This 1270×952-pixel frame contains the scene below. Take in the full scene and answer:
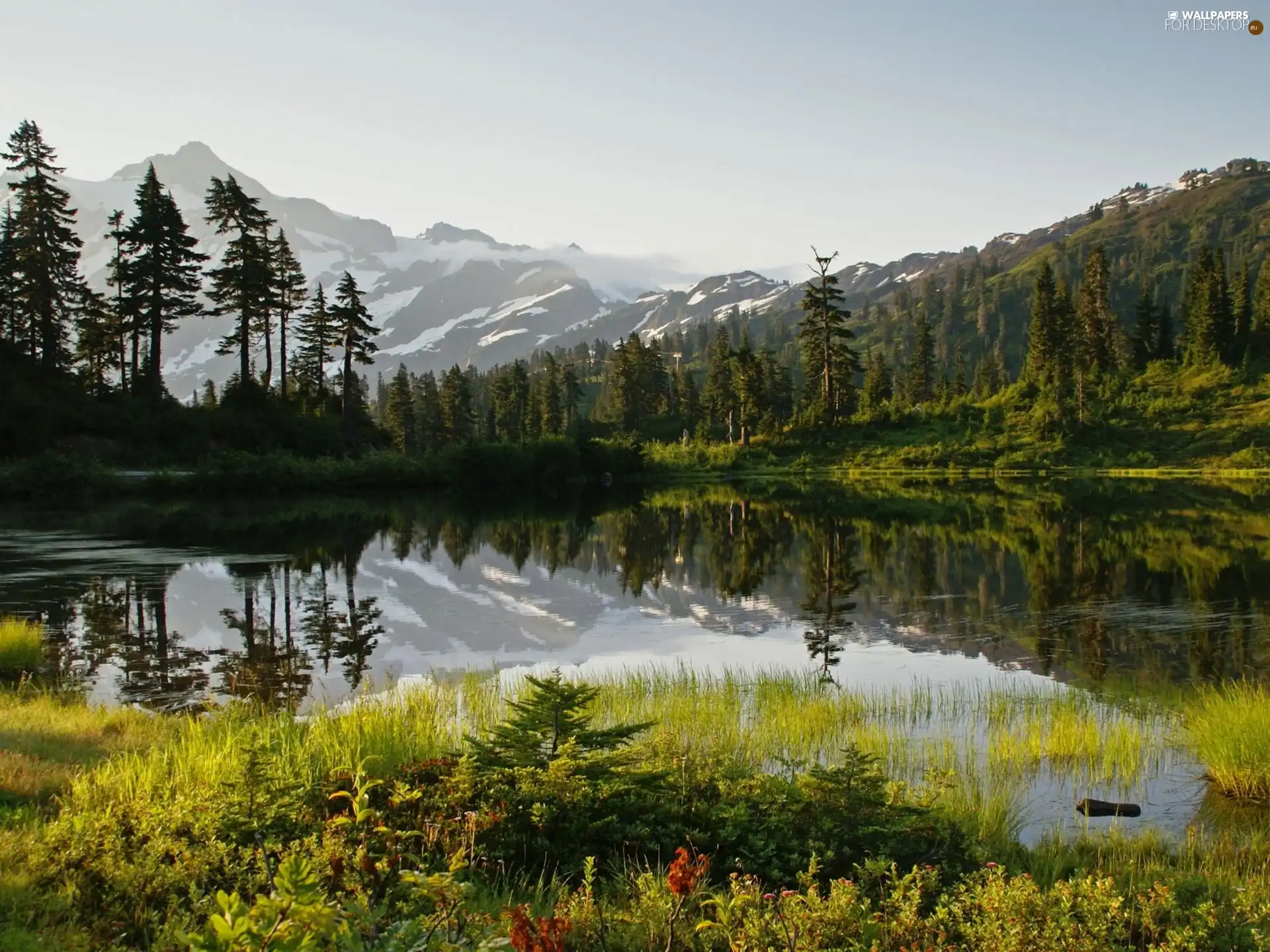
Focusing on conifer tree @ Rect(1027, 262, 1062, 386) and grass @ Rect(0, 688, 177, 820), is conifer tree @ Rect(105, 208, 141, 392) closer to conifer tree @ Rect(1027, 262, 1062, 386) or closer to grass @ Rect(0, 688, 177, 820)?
grass @ Rect(0, 688, 177, 820)

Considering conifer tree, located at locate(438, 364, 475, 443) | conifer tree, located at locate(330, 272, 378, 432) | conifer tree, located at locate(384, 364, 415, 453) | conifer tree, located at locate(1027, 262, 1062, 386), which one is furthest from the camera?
conifer tree, located at locate(438, 364, 475, 443)

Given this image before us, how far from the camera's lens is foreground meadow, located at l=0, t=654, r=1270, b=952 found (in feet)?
15.3

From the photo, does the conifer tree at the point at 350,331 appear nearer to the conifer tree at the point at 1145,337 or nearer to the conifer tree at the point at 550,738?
the conifer tree at the point at 550,738

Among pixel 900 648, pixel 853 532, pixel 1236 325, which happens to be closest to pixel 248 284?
pixel 853 532

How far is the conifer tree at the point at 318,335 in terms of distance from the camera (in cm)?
7744

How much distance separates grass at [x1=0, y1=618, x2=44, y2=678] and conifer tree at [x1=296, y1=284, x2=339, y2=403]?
A: 62.6 m

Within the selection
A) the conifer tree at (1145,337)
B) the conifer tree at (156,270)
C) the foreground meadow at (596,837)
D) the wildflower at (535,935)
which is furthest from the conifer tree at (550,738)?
the conifer tree at (1145,337)

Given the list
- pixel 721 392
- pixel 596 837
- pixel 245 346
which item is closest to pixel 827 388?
pixel 721 392

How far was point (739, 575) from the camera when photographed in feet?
95.0

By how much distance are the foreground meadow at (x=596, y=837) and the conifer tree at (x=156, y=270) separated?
5788 centimetres

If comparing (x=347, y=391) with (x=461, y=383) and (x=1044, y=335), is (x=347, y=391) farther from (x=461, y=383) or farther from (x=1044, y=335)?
(x=1044, y=335)

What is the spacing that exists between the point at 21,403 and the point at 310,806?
56161 millimetres

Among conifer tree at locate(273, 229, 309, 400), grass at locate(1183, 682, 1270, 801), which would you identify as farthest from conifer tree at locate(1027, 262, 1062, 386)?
grass at locate(1183, 682, 1270, 801)

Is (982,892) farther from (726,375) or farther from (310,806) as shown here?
(726,375)
